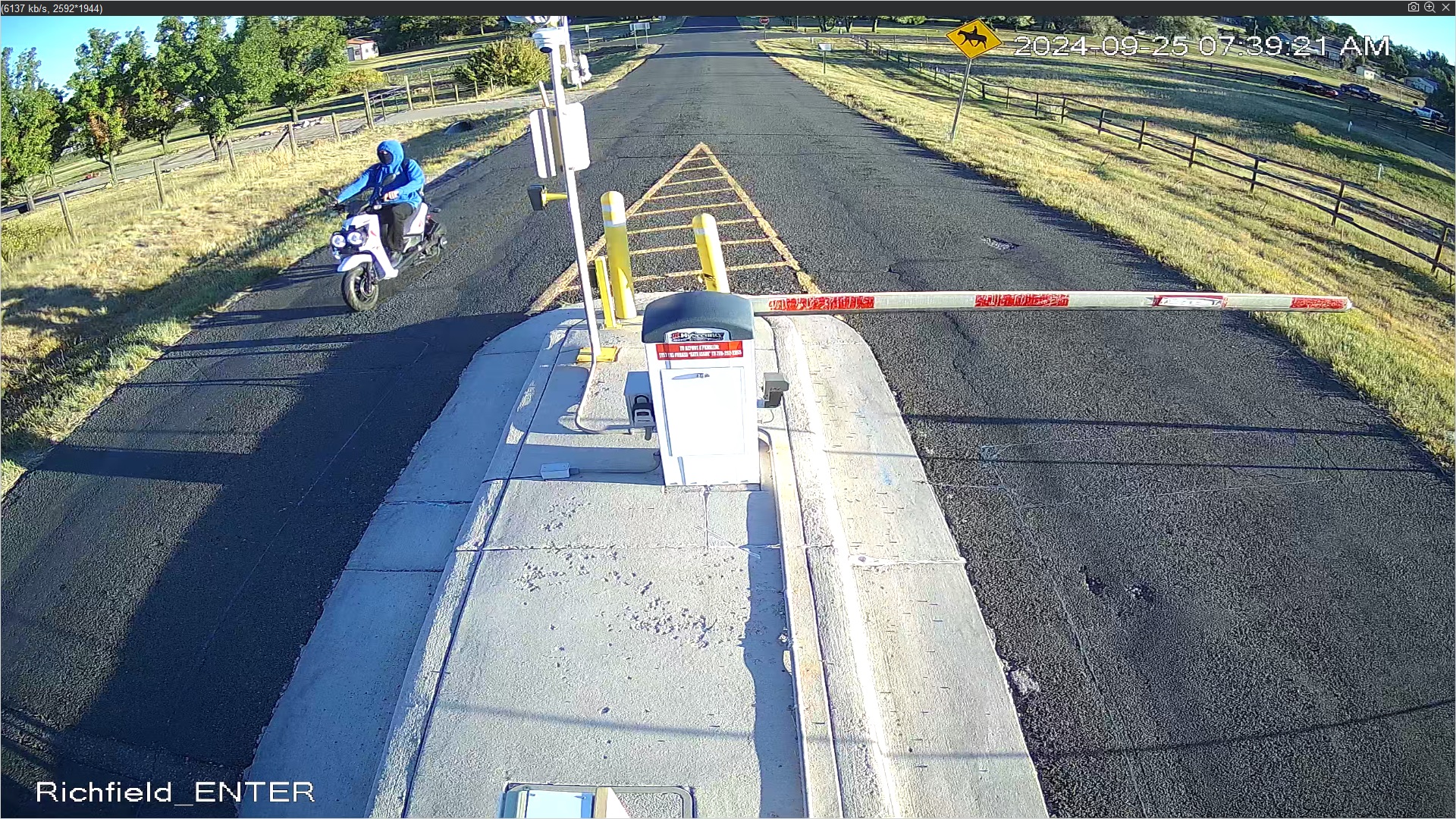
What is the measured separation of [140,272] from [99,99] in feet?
33.4

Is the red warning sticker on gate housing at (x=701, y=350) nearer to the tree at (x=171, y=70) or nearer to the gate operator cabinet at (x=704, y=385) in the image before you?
the gate operator cabinet at (x=704, y=385)

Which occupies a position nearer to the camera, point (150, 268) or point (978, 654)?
point (978, 654)

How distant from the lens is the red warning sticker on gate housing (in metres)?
5.01

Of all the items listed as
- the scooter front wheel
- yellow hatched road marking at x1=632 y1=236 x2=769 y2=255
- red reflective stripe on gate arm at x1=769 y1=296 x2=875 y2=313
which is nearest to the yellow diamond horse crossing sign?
yellow hatched road marking at x1=632 y1=236 x2=769 y2=255

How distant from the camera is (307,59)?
1102 inches

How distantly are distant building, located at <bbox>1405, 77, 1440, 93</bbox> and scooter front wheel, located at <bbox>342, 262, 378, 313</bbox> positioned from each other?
44.1 metres

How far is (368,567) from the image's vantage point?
216 inches

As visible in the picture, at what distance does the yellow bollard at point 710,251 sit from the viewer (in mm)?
6863

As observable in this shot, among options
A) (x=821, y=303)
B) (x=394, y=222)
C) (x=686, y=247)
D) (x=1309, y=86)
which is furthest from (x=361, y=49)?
(x=1309, y=86)

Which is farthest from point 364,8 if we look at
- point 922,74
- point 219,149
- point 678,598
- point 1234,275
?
point 922,74

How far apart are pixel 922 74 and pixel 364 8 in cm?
3702

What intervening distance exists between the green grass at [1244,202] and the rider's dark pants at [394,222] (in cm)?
1027

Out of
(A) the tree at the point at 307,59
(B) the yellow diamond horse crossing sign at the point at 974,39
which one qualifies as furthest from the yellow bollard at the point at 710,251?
(A) the tree at the point at 307,59

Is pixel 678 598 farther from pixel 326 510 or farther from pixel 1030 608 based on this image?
pixel 326 510
